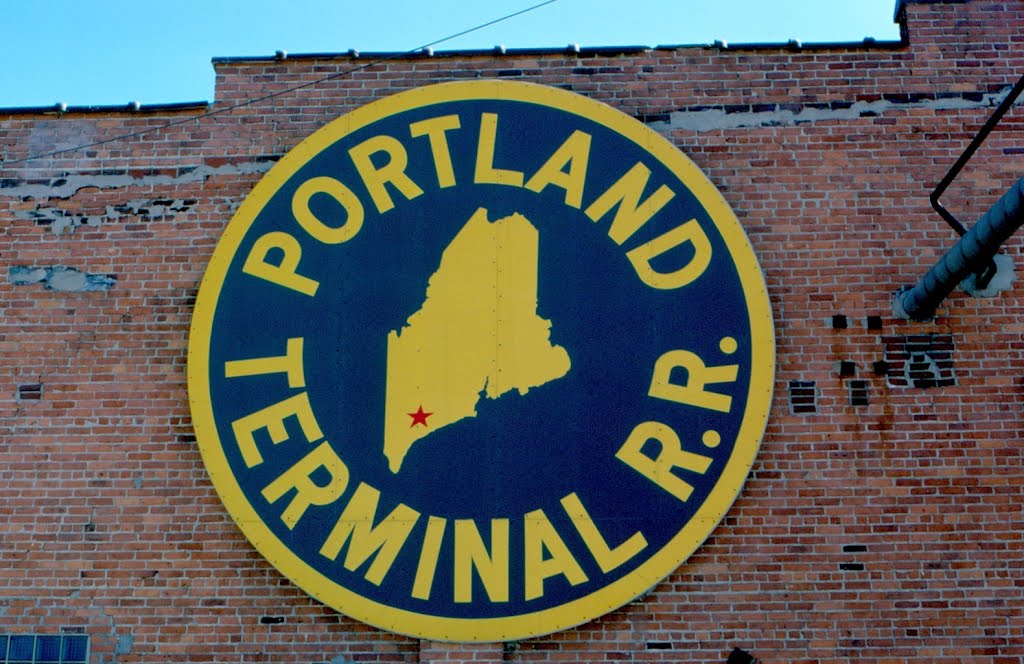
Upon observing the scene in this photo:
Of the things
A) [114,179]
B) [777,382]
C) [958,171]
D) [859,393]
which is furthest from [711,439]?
[114,179]

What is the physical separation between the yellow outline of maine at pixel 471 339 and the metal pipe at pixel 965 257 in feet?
9.78

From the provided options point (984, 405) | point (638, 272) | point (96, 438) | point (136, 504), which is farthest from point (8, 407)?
point (984, 405)

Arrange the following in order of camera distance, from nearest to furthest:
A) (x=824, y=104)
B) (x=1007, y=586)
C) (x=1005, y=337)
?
(x=1007, y=586) → (x=1005, y=337) → (x=824, y=104)

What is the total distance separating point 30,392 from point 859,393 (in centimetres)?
724

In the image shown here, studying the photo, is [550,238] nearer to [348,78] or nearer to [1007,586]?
[348,78]

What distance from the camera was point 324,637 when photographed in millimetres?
8781

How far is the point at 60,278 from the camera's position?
9.87m

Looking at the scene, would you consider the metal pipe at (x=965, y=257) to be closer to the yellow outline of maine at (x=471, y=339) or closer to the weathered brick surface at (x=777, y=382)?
the weathered brick surface at (x=777, y=382)

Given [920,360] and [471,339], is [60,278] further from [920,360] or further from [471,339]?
[920,360]

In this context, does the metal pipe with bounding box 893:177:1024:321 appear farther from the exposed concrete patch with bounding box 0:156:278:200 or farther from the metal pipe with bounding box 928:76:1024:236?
the exposed concrete patch with bounding box 0:156:278:200

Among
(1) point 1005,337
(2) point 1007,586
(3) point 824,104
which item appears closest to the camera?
(2) point 1007,586

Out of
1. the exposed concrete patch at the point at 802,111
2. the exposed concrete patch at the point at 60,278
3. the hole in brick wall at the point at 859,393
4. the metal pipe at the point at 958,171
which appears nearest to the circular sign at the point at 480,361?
the exposed concrete patch at the point at 802,111

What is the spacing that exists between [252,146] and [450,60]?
2.02 metres

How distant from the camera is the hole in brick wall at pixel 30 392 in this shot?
376 inches
